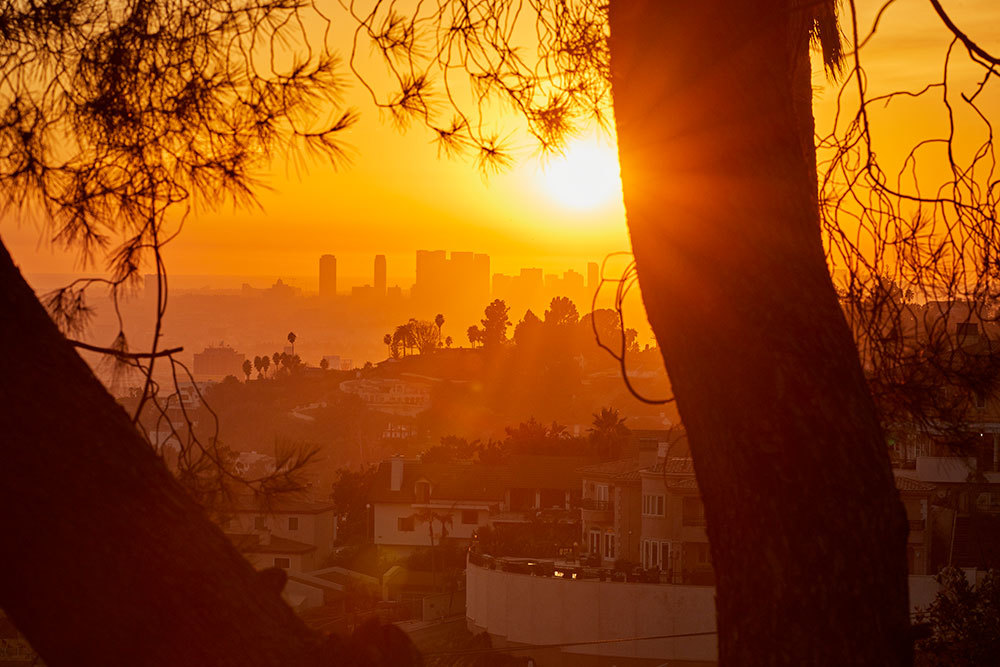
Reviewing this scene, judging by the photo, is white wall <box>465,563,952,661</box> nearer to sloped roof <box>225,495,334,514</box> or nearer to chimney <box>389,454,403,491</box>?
sloped roof <box>225,495,334,514</box>

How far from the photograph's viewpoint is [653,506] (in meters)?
17.7

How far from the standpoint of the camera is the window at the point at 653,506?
17625 mm

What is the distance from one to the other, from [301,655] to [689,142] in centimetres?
97

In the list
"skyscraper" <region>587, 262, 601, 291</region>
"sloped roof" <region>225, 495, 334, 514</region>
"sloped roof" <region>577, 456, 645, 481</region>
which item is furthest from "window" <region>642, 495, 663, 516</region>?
"sloped roof" <region>225, 495, 334, 514</region>

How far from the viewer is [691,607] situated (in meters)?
13.8

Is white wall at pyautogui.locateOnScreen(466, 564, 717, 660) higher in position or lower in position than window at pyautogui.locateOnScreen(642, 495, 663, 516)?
lower

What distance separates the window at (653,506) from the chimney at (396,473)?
12103 millimetres

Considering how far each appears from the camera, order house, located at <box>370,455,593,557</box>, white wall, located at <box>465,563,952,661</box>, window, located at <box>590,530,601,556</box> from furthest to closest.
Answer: house, located at <box>370,455,593,557</box>, window, located at <box>590,530,601,556</box>, white wall, located at <box>465,563,952,661</box>

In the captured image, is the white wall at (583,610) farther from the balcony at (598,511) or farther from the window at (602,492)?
the window at (602,492)

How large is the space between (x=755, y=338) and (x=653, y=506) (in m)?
16.5

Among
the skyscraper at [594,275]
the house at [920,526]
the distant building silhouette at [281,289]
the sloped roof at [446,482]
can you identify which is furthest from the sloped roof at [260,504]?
the sloped roof at [446,482]

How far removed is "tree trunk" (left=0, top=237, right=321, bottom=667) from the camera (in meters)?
1.42

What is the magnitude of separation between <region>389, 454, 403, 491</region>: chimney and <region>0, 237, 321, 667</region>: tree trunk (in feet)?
90.7

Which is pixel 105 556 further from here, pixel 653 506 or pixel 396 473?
pixel 396 473
